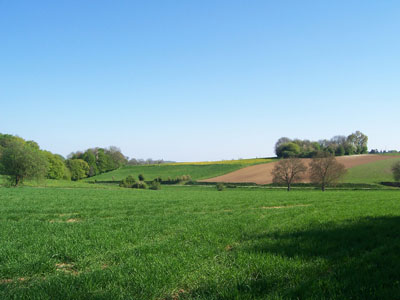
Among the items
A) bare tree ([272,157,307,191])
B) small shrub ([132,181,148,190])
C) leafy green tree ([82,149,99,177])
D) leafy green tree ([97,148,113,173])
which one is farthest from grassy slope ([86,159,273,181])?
bare tree ([272,157,307,191])

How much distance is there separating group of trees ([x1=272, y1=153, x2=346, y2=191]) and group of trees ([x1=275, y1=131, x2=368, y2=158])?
167 feet

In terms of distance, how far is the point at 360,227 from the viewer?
9.49m

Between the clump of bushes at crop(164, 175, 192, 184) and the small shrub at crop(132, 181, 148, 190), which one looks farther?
the clump of bushes at crop(164, 175, 192, 184)

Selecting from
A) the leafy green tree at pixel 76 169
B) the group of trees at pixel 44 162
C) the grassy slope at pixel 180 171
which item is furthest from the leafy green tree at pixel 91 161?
the grassy slope at pixel 180 171

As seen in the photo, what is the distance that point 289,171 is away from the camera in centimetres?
6209

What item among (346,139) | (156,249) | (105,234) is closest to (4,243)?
(105,234)

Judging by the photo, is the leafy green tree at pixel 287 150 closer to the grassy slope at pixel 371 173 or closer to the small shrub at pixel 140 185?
the grassy slope at pixel 371 173

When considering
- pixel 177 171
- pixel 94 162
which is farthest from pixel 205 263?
pixel 94 162

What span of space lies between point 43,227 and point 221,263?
7913 mm

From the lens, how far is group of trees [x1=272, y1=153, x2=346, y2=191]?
58438 mm

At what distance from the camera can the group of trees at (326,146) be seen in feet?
396

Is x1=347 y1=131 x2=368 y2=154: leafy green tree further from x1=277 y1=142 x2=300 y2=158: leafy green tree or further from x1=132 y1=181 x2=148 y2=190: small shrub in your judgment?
x1=132 y1=181 x2=148 y2=190: small shrub

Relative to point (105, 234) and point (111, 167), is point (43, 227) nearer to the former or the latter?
point (105, 234)

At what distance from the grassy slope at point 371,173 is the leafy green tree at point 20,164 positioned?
226 feet
